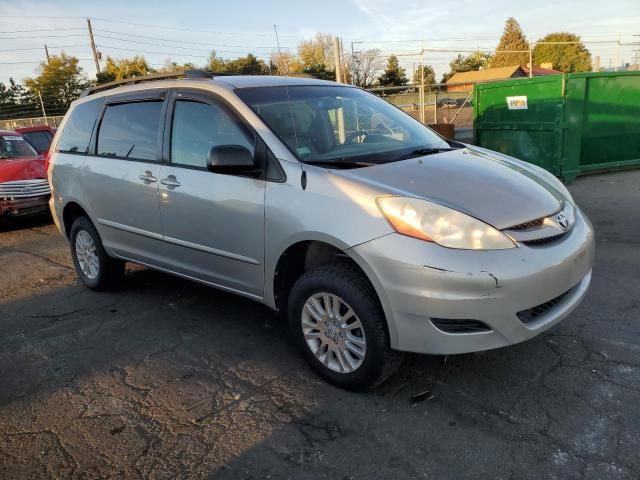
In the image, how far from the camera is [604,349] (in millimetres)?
3459

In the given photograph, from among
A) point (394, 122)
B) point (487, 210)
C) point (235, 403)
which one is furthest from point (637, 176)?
point (235, 403)

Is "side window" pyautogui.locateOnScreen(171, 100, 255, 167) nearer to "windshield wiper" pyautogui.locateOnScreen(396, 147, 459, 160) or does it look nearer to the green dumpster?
"windshield wiper" pyautogui.locateOnScreen(396, 147, 459, 160)

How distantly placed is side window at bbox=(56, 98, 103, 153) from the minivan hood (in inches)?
119

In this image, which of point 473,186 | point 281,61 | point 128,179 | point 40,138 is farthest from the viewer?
point 40,138

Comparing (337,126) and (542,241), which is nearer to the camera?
(542,241)

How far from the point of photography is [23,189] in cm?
908

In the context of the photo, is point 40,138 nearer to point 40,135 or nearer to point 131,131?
point 40,135

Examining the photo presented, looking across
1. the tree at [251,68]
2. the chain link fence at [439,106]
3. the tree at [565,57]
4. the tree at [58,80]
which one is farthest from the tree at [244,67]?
the tree at [565,57]

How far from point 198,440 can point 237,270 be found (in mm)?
1177

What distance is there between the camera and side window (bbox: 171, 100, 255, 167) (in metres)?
3.60

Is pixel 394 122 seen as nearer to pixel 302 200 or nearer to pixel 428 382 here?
pixel 302 200

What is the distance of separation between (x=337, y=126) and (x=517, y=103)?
674 cm

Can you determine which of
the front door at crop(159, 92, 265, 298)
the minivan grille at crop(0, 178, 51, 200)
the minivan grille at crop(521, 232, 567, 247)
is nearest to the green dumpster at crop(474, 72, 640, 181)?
the minivan grille at crop(521, 232, 567, 247)

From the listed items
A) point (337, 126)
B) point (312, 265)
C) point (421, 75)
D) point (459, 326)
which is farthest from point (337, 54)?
point (459, 326)
